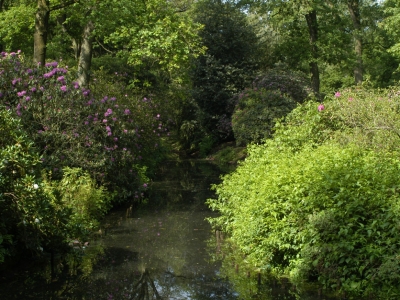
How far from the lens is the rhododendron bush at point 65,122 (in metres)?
11.8

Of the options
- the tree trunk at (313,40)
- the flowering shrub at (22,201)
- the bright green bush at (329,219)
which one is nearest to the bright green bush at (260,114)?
the tree trunk at (313,40)

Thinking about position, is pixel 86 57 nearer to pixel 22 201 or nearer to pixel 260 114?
pixel 260 114

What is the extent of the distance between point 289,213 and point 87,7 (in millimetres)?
11707

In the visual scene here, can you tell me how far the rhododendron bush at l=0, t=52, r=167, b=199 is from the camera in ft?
38.8

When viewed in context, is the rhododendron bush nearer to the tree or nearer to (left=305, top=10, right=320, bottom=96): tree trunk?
the tree

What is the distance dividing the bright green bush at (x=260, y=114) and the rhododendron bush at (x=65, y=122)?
11.0 meters

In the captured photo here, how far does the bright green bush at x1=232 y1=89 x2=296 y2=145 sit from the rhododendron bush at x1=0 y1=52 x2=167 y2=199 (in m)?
11.0

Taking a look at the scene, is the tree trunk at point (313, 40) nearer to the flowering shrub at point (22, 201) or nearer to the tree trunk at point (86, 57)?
the tree trunk at point (86, 57)

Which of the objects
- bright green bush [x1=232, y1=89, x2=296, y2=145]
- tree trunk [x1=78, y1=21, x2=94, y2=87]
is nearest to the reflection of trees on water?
tree trunk [x1=78, y1=21, x2=94, y2=87]

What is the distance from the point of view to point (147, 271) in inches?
314

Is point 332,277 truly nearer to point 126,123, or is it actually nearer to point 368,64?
point 126,123

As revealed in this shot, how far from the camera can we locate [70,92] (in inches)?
496

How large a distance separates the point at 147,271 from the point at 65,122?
558 cm

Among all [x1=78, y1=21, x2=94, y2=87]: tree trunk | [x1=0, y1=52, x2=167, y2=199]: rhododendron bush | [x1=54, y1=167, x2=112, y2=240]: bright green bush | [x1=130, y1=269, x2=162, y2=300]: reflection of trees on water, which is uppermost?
[x1=78, y1=21, x2=94, y2=87]: tree trunk
